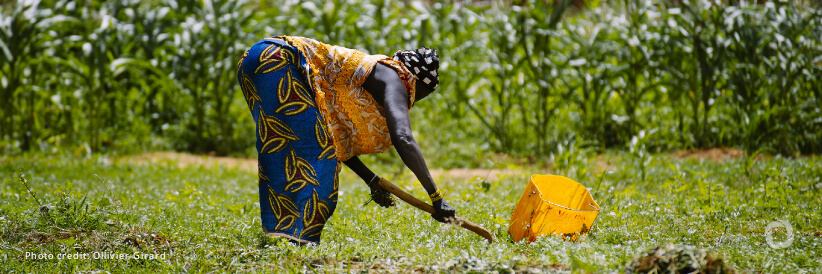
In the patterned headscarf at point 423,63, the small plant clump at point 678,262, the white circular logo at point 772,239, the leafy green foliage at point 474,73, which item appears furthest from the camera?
the leafy green foliage at point 474,73

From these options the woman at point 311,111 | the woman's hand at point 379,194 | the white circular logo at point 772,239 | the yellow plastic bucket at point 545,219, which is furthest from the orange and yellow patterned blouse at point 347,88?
the white circular logo at point 772,239

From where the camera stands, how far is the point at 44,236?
3.02 metres

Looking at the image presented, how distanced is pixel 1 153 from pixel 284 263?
16.7ft

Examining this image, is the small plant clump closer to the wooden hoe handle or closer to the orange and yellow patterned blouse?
the wooden hoe handle

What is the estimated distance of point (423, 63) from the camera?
10.0ft

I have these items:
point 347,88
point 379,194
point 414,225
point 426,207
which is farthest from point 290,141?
point 414,225

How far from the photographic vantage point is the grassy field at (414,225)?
8.64 ft

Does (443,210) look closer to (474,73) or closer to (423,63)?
(423,63)

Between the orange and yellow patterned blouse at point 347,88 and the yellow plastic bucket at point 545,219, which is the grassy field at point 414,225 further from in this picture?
the orange and yellow patterned blouse at point 347,88

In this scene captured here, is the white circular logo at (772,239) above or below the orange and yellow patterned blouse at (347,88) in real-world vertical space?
below

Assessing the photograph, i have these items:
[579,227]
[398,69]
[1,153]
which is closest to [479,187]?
[579,227]

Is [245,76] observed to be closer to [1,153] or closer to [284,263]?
[284,263]

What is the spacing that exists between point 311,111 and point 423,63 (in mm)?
545

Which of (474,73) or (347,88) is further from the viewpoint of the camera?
(474,73)
